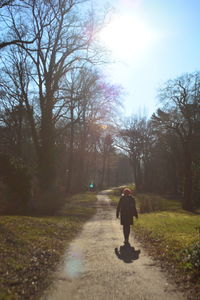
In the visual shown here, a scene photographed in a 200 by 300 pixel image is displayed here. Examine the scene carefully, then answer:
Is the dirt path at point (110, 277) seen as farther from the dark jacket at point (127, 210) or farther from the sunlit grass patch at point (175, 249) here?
the dark jacket at point (127, 210)

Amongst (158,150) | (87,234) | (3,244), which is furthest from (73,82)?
(158,150)

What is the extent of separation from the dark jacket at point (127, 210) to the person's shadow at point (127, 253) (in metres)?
1.13

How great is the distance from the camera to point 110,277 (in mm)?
7434

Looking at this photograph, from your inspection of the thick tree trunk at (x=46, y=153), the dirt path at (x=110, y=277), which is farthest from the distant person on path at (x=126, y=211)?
the thick tree trunk at (x=46, y=153)

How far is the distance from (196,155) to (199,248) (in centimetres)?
3180

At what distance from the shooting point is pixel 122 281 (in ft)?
23.3

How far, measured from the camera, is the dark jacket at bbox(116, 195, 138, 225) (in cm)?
1287

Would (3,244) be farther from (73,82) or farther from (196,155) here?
(196,155)

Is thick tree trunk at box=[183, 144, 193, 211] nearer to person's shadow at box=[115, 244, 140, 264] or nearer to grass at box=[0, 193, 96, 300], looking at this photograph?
grass at box=[0, 193, 96, 300]

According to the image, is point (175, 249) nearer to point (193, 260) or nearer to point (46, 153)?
point (193, 260)

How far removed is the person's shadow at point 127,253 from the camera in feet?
31.4

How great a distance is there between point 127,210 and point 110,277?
562cm

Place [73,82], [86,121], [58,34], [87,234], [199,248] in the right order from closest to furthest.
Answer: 1. [199,248]
2. [87,234]
3. [58,34]
4. [73,82]
5. [86,121]

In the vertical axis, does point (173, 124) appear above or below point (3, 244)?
above
